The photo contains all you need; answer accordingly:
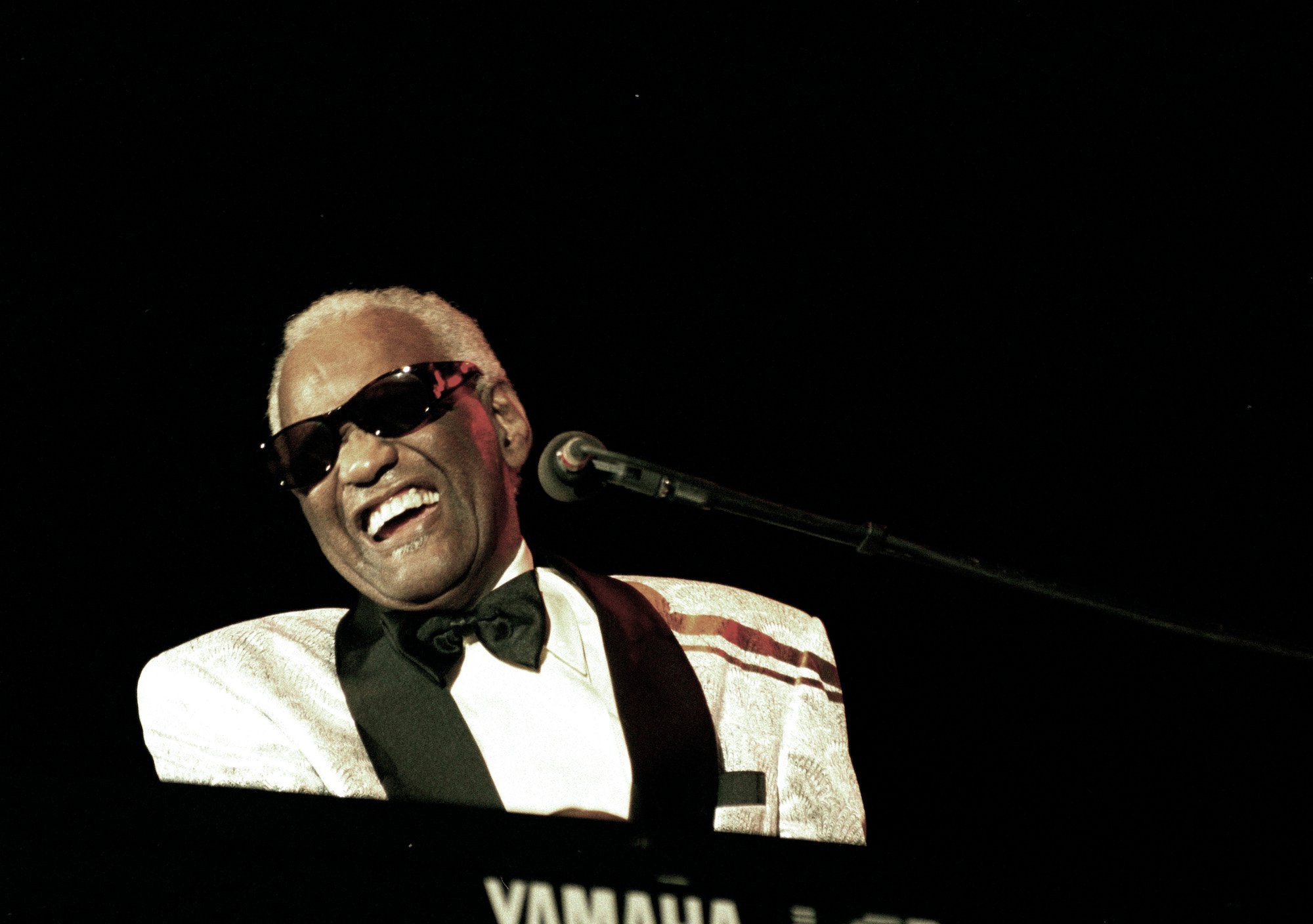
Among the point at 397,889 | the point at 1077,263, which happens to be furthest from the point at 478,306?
the point at 1077,263

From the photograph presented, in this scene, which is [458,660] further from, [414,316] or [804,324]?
[804,324]

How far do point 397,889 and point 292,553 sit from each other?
3.18ft

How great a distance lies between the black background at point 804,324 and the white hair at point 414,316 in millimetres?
48

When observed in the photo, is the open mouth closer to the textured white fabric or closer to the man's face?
the man's face

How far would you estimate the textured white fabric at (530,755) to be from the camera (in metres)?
2.12

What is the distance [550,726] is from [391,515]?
58 cm

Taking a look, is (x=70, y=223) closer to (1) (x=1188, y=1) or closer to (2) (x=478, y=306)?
(2) (x=478, y=306)

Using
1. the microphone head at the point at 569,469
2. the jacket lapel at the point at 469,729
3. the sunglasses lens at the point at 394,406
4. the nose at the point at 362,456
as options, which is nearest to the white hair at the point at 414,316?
the sunglasses lens at the point at 394,406

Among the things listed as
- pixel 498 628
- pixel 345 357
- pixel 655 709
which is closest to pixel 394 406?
pixel 345 357

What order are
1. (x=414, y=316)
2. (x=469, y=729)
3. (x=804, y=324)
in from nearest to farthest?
(x=469, y=729) → (x=414, y=316) → (x=804, y=324)

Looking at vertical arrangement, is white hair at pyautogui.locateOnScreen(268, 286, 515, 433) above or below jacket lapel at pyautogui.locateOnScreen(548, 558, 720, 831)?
above

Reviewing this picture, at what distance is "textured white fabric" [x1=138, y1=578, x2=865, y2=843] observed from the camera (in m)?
2.12

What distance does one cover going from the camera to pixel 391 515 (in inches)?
90.5

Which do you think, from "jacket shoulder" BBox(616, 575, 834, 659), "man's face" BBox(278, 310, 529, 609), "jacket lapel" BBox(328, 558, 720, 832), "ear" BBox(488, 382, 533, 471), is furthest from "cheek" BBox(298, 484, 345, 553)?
"jacket shoulder" BBox(616, 575, 834, 659)
